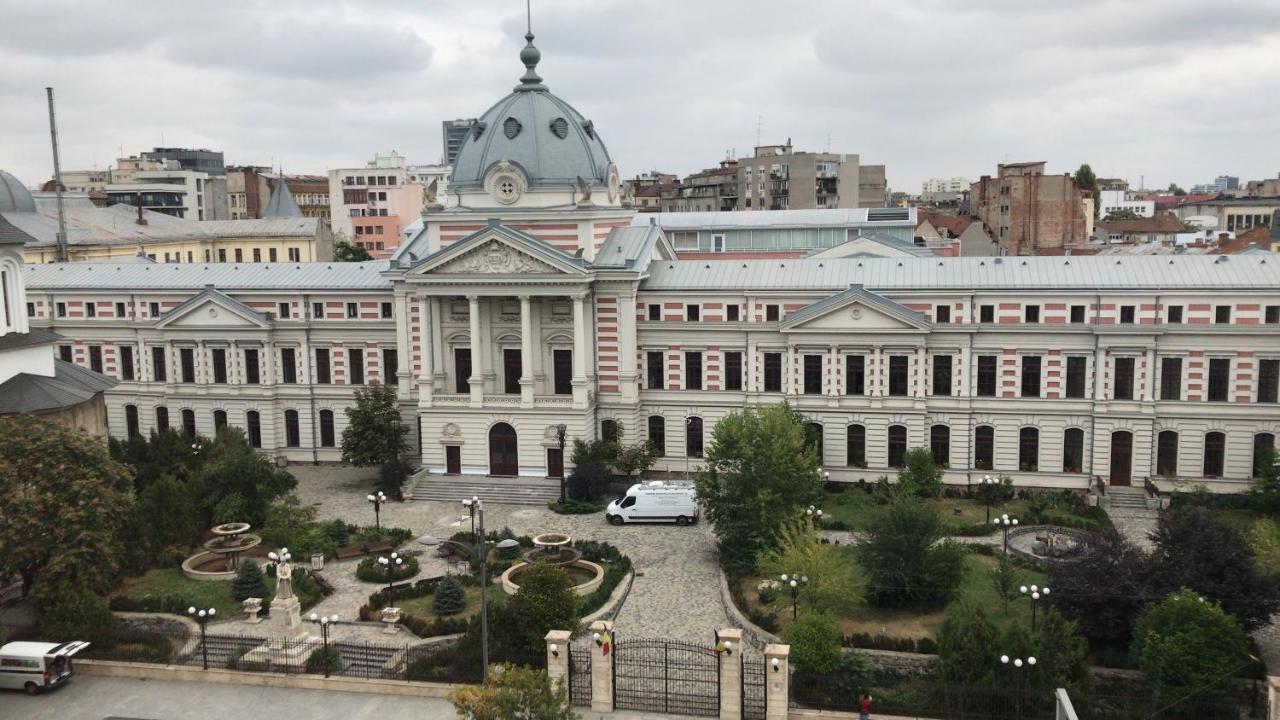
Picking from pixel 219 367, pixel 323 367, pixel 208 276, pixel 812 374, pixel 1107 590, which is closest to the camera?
pixel 1107 590

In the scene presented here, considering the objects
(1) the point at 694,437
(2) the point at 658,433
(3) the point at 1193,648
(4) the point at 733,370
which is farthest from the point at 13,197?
(3) the point at 1193,648

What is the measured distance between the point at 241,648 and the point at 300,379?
25985mm

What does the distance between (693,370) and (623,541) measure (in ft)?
36.5

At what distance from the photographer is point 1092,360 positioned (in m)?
46.2

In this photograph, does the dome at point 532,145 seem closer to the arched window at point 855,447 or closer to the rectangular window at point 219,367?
the rectangular window at point 219,367

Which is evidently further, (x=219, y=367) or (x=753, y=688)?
(x=219, y=367)

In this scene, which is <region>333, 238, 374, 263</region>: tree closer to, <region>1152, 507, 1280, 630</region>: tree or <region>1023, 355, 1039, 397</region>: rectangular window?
<region>1023, 355, 1039, 397</region>: rectangular window

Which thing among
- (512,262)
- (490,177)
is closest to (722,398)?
(512,262)

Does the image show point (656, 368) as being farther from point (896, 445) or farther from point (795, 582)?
point (795, 582)

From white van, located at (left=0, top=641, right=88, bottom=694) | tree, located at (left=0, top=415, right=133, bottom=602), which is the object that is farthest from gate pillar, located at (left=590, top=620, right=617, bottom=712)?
tree, located at (left=0, top=415, right=133, bottom=602)

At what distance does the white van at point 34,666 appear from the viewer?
29.2 m

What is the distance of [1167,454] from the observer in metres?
45.8

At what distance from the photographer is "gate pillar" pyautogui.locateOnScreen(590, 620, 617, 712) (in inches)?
1083

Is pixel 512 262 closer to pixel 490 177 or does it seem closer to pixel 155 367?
pixel 490 177
